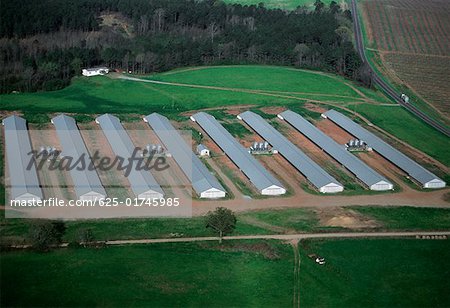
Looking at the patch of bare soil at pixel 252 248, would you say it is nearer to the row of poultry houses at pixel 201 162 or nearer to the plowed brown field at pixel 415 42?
the row of poultry houses at pixel 201 162

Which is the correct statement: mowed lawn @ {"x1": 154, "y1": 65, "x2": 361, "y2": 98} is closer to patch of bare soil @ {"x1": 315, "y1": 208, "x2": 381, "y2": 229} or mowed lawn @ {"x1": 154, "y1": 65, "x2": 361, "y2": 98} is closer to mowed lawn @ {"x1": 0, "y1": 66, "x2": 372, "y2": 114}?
mowed lawn @ {"x1": 0, "y1": 66, "x2": 372, "y2": 114}

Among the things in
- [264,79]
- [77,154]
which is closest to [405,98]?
[264,79]

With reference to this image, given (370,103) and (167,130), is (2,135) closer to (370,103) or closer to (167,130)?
(167,130)

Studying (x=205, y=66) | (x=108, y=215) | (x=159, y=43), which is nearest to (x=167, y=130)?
(x=108, y=215)

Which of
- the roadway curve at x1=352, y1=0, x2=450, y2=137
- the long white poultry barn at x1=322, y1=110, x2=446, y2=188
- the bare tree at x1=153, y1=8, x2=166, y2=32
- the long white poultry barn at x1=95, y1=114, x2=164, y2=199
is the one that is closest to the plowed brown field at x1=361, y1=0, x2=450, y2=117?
the roadway curve at x1=352, y1=0, x2=450, y2=137

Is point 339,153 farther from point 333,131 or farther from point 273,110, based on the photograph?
point 273,110
